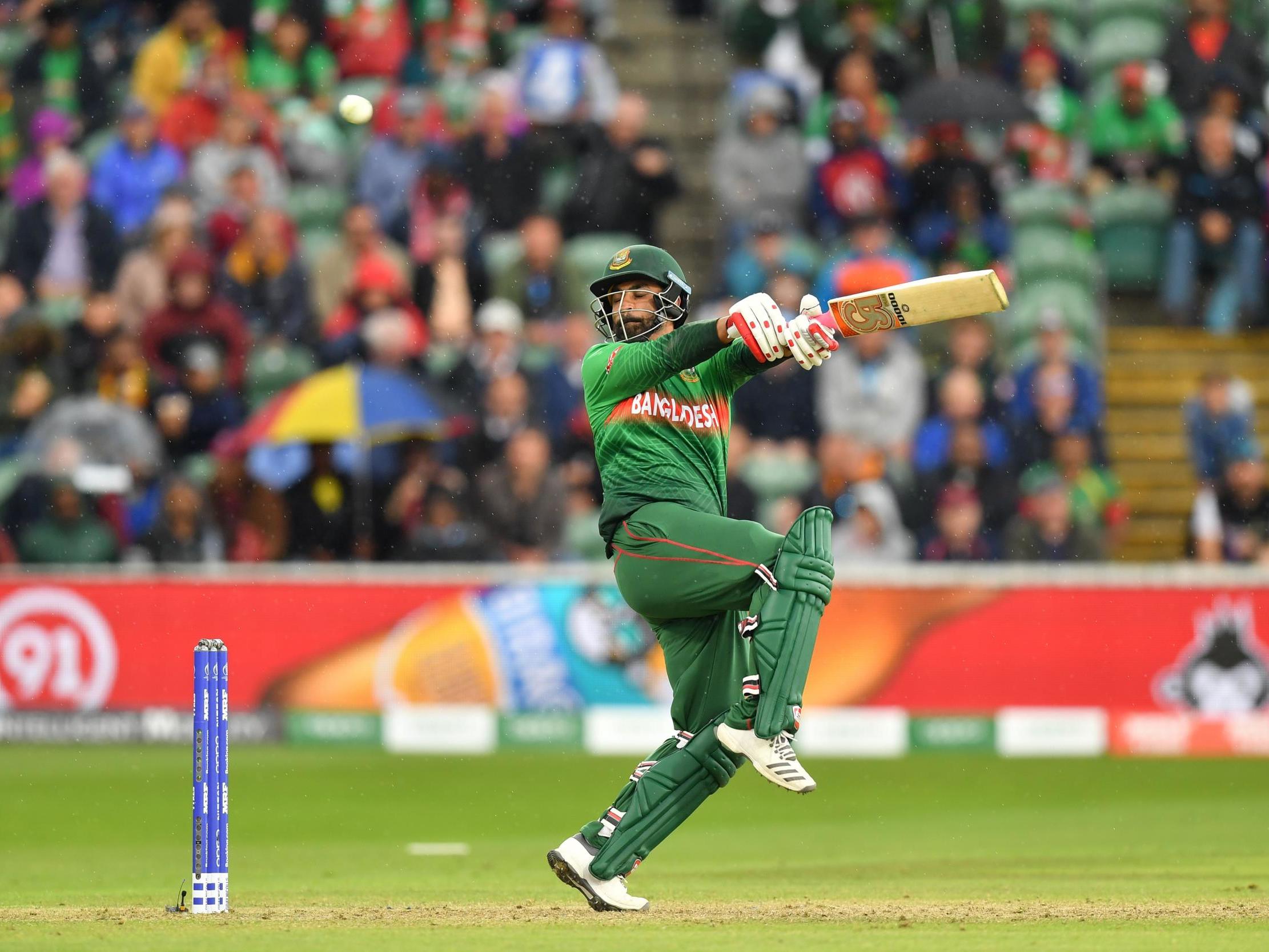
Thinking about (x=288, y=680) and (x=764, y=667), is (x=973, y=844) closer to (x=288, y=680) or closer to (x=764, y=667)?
(x=764, y=667)

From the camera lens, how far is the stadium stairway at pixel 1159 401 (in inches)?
697

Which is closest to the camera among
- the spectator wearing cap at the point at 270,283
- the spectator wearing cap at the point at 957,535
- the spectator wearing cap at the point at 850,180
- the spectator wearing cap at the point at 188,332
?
the spectator wearing cap at the point at 957,535

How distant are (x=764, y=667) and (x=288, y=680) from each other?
826 cm

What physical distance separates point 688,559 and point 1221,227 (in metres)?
11.3

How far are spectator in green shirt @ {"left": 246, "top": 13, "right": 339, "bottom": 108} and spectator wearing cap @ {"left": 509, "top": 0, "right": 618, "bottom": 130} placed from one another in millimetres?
1837

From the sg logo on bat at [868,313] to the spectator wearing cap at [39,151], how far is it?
12.6 metres

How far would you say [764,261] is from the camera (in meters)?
16.9

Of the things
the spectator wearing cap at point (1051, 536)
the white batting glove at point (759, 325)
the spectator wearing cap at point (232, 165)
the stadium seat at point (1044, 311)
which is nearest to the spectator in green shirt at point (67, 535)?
the spectator wearing cap at point (232, 165)

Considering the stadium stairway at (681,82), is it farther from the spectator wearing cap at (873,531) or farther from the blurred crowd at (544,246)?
the spectator wearing cap at (873,531)

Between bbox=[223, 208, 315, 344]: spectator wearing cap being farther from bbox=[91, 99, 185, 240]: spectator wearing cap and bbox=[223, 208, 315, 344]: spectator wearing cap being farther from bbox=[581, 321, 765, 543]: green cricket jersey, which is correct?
bbox=[581, 321, 765, 543]: green cricket jersey

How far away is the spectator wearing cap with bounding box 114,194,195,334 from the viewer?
17.3m

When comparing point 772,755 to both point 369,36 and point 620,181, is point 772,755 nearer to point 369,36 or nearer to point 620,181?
point 620,181

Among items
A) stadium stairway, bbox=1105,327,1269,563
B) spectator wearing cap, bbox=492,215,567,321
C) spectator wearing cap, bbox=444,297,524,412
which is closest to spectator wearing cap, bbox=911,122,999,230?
stadium stairway, bbox=1105,327,1269,563

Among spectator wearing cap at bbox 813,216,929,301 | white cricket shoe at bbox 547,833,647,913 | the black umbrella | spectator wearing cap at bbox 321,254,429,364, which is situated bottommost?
white cricket shoe at bbox 547,833,647,913
